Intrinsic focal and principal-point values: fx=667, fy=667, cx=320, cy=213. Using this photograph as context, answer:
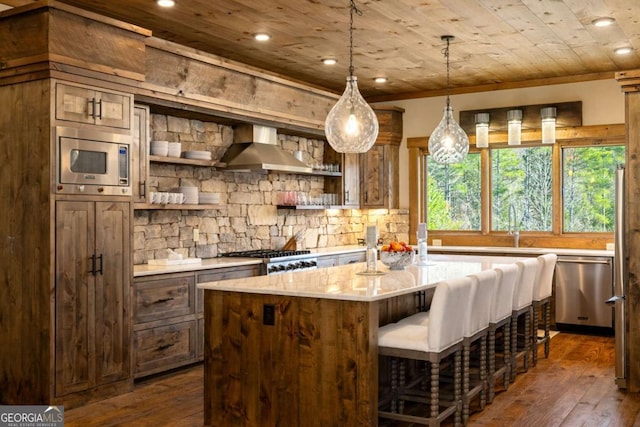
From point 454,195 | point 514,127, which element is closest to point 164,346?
point 454,195

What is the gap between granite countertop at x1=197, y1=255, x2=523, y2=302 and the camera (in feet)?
12.1

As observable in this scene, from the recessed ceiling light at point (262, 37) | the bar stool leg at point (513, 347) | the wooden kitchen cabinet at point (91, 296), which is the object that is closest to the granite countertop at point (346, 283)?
the bar stool leg at point (513, 347)

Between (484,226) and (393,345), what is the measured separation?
4.77m

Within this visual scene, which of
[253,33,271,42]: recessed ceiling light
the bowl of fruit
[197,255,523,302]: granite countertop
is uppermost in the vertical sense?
[253,33,271,42]: recessed ceiling light

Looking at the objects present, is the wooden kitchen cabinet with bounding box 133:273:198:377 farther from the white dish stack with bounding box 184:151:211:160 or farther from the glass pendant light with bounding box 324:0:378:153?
the glass pendant light with bounding box 324:0:378:153

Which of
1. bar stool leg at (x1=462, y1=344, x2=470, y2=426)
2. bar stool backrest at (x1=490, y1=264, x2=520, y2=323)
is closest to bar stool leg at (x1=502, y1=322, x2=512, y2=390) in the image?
bar stool backrest at (x1=490, y1=264, x2=520, y2=323)

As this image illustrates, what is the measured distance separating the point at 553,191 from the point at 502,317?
11.6 feet

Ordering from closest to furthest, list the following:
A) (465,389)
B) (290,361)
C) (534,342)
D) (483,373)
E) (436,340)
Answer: (436,340) < (290,361) < (465,389) < (483,373) < (534,342)

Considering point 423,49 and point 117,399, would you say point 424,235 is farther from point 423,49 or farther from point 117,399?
point 117,399

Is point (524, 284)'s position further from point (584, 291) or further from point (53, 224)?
point (53, 224)

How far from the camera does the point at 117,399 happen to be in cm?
463

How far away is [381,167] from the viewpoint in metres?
8.53

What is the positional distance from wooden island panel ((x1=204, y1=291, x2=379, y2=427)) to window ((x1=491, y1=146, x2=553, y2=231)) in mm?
4916

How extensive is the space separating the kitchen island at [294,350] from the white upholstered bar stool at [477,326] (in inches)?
11.4
